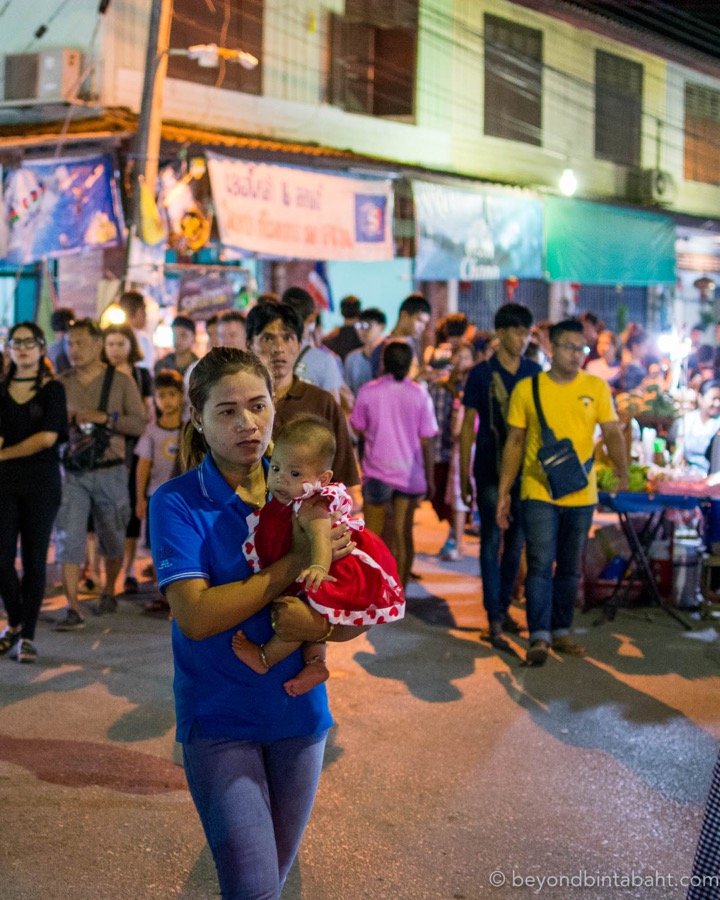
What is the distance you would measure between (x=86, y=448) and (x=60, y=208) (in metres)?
7.24

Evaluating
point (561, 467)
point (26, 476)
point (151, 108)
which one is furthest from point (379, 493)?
point (151, 108)

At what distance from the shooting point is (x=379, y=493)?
8609 mm

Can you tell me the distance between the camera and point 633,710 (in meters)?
6.52

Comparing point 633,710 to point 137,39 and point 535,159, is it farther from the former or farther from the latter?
point 535,159

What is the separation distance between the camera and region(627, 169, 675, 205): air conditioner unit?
26547mm

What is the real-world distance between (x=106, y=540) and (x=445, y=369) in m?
4.28

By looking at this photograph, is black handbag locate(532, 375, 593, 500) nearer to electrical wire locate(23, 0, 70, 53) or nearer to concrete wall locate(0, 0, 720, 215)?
concrete wall locate(0, 0, 720, 215)

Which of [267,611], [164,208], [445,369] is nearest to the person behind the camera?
[267,611]

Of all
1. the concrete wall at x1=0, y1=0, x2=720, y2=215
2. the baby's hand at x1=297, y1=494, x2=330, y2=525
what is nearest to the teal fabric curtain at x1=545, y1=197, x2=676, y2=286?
the concrete wall at x1=0, y1=0, x2=720, y2=215

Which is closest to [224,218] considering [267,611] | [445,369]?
[445,369]

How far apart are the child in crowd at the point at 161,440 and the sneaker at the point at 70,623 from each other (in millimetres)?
759

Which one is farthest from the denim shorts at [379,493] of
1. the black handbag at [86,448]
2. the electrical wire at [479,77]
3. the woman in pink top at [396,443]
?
the electrical wire at [479,77]

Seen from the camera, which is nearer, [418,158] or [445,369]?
[445,369]

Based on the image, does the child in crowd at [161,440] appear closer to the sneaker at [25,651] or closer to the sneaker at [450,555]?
the sneaker at [25,651]
